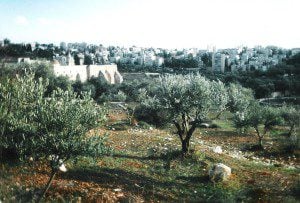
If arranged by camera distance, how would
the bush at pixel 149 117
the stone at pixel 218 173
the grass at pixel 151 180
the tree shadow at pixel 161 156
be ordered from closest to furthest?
the grass at pixel 151 180, the stone at pixel 218 173, the tree shadow at pixel 161 156, the bush at pixel 149 117

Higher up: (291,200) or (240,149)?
(291,200)

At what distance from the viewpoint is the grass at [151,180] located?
14.8m

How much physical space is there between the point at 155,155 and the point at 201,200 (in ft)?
21.7

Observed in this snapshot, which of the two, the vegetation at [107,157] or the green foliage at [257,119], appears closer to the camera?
the vegetation at [107,157]

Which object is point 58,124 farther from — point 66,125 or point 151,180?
point 151,180

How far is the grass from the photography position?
14828 mm

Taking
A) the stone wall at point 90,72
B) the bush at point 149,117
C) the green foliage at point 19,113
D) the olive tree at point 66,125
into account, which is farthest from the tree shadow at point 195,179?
the stone wall at point 90,72

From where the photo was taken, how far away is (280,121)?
1435 inches

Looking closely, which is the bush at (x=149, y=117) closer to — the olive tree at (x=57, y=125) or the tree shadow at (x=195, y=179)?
the tree shadow at (x=195, y=179)

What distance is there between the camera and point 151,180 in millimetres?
17797

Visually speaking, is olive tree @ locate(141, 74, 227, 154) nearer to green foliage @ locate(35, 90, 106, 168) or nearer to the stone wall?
green foliage @ locate(35, 90, 106, 168)

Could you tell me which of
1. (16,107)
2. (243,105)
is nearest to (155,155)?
(16,107)

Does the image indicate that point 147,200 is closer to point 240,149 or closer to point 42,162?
point 42,162

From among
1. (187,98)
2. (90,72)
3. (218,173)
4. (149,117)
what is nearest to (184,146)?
(187,98)
